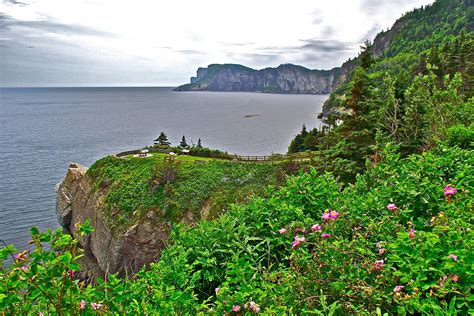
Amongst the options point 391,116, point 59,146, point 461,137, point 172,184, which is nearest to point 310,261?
point 461,137

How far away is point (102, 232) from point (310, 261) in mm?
29739

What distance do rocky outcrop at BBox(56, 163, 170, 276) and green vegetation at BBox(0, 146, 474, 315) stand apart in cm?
1907

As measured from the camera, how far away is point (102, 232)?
2977 cm

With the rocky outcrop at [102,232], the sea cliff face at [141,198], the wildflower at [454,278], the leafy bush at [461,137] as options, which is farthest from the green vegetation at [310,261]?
the sea cliff face at [141,198]

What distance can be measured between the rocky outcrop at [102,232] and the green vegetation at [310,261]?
1907 centimetres

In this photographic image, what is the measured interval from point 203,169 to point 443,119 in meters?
24.1

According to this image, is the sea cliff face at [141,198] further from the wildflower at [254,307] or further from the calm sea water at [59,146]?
the wildflower at [254,307]

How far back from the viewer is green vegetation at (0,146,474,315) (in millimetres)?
2914

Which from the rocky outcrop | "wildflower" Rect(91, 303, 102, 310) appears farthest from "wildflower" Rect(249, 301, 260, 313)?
the rocky outcrop

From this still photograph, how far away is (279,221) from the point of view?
15.6 feet

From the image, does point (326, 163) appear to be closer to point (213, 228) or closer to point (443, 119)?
point (443, 119)

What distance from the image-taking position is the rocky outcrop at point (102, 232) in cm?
2711

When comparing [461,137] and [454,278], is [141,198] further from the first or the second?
[454,278]

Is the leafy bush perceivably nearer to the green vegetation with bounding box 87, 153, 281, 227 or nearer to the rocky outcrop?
the rocky outcrop
